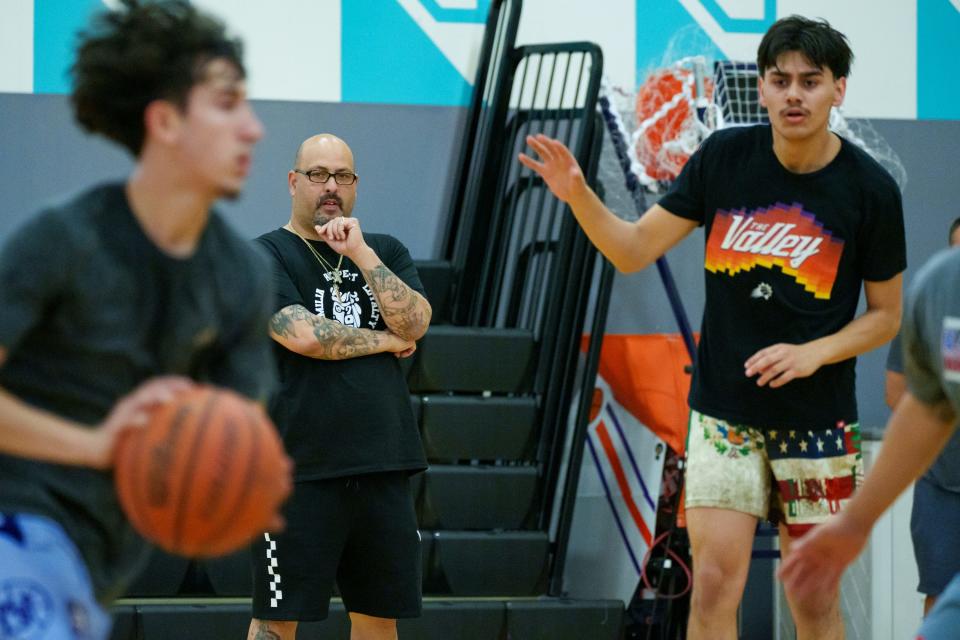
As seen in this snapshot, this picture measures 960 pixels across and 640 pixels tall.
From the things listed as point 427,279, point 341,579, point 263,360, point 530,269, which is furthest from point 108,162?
point 263,360

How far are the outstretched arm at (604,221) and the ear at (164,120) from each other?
1.46 m

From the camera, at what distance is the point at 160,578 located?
5.32 metres

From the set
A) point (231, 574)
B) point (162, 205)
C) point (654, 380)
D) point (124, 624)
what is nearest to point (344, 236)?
point (231, 574)

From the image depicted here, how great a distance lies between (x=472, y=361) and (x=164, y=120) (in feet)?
11.7

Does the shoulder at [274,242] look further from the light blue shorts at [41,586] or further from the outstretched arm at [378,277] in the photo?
A: the light blue shorts at [41,586]

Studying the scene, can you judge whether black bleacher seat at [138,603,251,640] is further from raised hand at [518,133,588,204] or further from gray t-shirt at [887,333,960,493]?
gray t-shirt at [887,333,960,493]

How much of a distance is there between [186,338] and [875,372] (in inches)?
203

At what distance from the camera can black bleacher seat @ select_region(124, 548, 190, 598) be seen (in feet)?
17.4

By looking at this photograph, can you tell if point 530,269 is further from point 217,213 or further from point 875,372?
point 217,213

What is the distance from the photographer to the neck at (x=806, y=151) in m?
4.03

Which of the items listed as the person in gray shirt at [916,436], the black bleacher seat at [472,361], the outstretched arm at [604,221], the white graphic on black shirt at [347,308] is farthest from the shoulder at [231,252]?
the black bleacher seat at [472,361]

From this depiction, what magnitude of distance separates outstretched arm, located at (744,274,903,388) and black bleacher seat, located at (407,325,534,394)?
2113 mm

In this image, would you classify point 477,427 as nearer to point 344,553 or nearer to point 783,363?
point 344,553

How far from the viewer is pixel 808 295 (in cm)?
400
